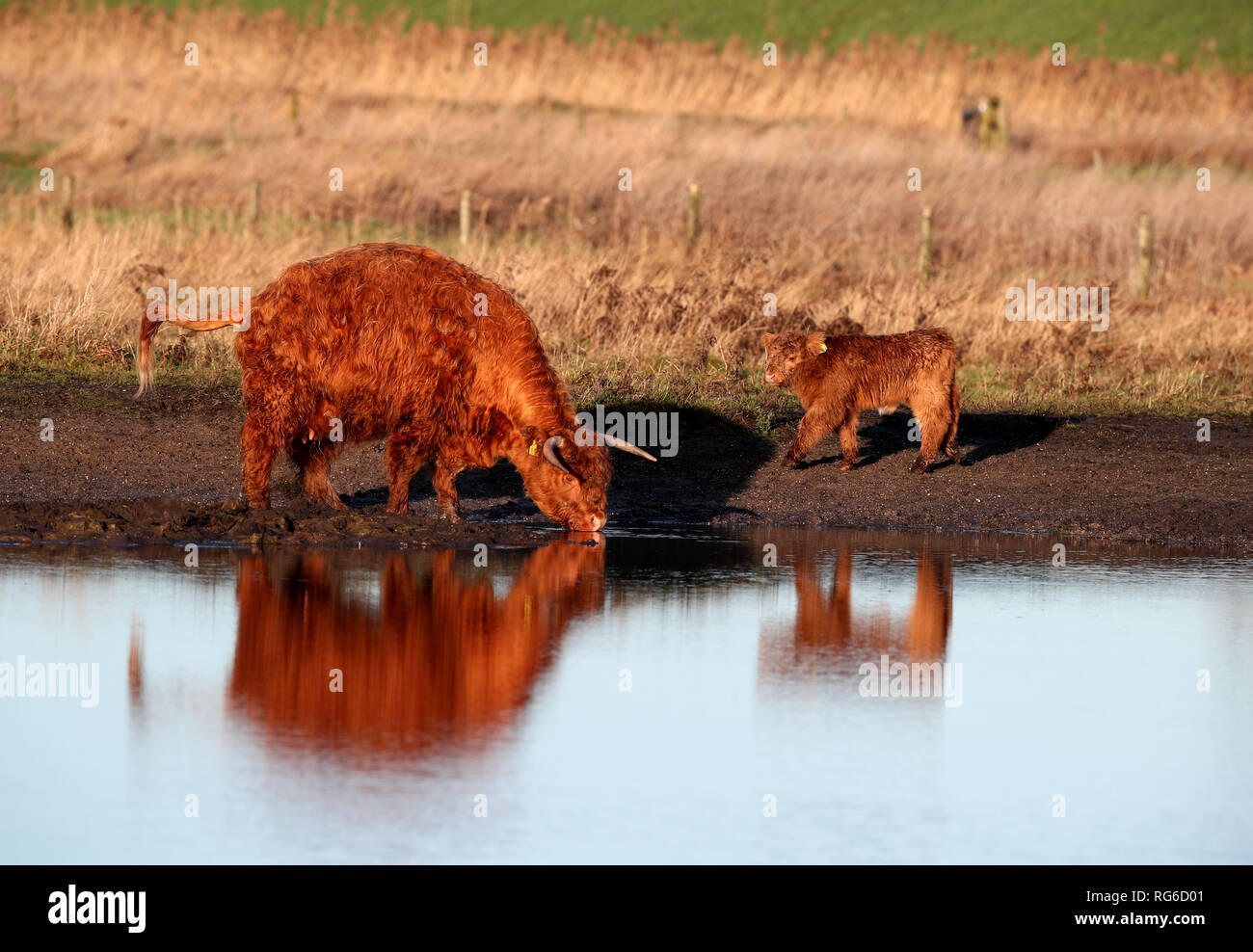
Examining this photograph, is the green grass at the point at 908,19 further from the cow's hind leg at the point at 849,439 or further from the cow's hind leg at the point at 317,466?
the cow's hind leg at the point at 317,466

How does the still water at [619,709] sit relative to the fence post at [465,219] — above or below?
below

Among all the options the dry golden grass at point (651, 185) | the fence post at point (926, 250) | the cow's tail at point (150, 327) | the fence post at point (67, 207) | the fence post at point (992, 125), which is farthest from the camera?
the fence post at point (992, 125)

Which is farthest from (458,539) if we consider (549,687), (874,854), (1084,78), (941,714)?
(1084,78)

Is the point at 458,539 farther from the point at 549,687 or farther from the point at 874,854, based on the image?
the point at 874,854

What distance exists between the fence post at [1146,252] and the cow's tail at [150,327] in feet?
46.5

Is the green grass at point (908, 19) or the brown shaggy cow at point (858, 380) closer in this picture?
the brown shaggy cow at point (858, 380)

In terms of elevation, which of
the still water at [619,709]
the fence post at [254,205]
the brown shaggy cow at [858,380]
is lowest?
the still water at [619,709]

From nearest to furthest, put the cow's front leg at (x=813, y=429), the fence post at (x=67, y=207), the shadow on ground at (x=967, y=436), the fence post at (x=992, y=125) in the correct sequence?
the cow's front leg at (x=813, y=429) < the shadow on ground at (x=967, y=436) < the fence post at (x=67, y=207) < the fence post at (x=992, y=125)

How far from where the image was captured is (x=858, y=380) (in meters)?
12.5

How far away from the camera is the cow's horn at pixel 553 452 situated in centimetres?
1006

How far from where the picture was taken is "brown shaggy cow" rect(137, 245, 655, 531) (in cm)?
997

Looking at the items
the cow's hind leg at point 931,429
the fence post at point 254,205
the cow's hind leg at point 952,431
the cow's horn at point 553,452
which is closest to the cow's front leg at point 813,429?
the cow's hind leg at point 931,429

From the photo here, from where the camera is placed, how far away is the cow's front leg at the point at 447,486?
34.2ft

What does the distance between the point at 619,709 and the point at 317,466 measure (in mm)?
4289
